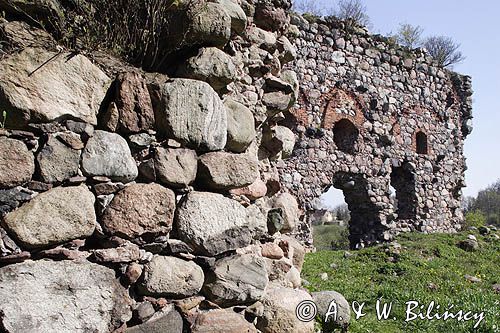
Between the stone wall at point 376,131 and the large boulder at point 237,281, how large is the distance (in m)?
6.48

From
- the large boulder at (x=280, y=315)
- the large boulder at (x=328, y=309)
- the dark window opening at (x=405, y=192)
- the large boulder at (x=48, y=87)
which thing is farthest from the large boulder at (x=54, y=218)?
the dark window opening at (x=405, y=192)

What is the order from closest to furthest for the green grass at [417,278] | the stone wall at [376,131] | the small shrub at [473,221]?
1. the green grass at [417,278]
2. the stone wall at [376,131]
3. the small shrub at [473,221]

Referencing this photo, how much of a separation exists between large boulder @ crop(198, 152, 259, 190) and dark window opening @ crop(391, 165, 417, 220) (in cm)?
975

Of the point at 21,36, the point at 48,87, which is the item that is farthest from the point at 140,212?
the point at 21,36

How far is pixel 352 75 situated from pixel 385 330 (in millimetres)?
6946

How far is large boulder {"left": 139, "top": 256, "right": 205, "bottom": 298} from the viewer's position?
1.97 metres

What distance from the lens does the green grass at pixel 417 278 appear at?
471 cm

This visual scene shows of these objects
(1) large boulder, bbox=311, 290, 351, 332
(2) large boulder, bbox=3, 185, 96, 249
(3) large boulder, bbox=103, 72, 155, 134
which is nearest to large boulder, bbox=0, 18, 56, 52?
(3) large boulder, bbox=103, 72, 155, 134

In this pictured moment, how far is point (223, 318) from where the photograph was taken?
2.18 m

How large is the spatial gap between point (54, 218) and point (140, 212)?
35 cm

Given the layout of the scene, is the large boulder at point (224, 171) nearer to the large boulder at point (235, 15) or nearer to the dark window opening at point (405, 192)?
the large boulder at point (235, 15)

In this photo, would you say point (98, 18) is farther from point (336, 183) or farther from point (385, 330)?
point (336, 183)

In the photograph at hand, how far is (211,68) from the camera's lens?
2.30m

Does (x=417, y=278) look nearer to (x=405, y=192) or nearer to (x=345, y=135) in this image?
(x=345, y=135)
